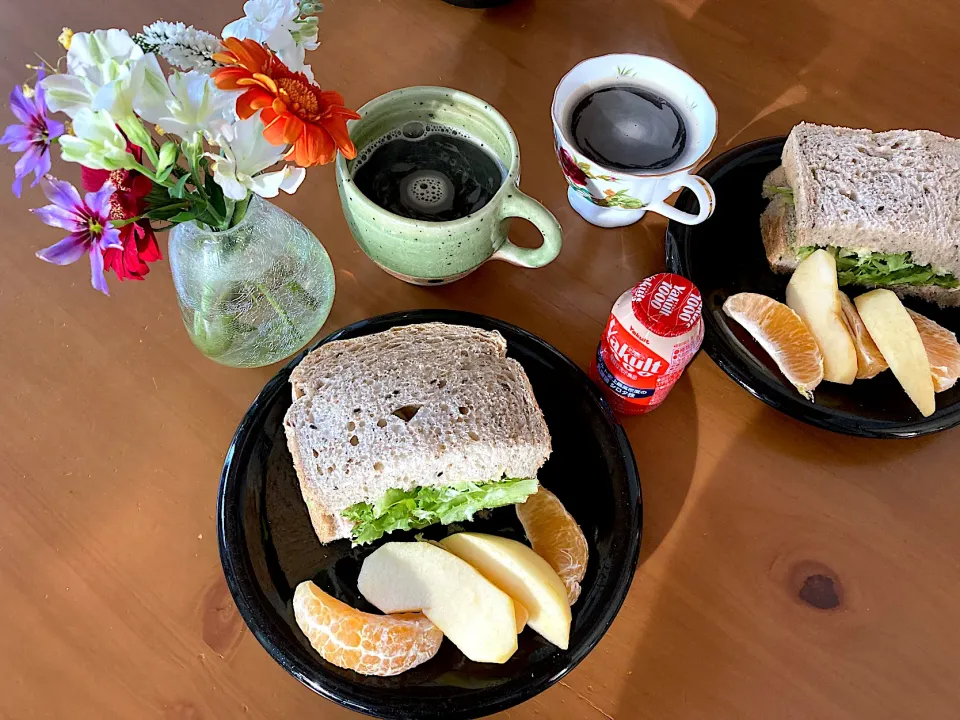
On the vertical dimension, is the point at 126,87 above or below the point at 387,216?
above

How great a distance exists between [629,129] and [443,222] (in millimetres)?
312

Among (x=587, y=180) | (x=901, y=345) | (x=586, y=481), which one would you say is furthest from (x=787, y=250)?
(x=586, y=481)

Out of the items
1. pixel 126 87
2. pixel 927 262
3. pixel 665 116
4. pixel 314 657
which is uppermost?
pixel 126 87

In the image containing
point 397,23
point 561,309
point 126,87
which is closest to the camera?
point 126,87

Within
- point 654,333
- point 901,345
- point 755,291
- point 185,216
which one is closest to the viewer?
point 185,216

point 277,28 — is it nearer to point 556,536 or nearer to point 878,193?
point 556,536

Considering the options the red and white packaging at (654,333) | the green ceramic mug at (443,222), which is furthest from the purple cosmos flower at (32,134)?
the red and white packaging at (654,333)

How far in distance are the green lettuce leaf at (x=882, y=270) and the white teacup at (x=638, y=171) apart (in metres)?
0.20

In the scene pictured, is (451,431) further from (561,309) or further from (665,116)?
(665,116)

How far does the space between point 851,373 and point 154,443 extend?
842 mm

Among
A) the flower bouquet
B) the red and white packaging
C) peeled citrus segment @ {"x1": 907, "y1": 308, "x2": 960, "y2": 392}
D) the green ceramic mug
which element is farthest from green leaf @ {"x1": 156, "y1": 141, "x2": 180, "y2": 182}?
peeled citrus segment @ {"x1": 907, "y1": 308, "x2": 960, "y2": 392}

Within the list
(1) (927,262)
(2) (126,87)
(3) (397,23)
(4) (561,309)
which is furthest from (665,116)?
(2) (126,87)

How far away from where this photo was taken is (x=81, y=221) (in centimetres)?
53

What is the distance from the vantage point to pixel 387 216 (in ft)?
2.48
